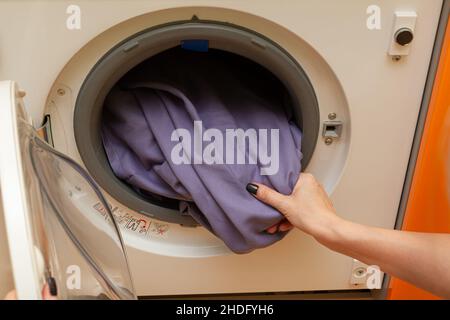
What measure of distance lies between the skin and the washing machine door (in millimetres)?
247

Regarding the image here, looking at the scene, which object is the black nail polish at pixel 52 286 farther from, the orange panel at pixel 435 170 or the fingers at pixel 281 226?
the orange panel at pixel 435 170

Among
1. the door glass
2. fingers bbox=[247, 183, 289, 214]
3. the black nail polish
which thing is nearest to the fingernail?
fingers bbox=[247, 183, 289, 214]

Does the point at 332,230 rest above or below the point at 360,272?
above

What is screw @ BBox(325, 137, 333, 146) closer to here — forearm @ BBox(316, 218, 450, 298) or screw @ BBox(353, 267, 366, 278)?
forearm @ BBox(316, 218, 450, 298)

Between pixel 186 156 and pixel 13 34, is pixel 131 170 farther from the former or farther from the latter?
pixel 13 34

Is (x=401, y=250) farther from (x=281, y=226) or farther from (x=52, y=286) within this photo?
(x=52, y=286)

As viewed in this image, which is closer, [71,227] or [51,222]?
[51,222]

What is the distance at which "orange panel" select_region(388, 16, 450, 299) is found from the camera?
72 cm

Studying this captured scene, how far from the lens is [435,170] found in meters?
0.78

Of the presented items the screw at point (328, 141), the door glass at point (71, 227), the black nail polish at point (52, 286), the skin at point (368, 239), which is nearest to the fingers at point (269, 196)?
the skin at point (368, 239)

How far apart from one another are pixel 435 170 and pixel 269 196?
0.26m

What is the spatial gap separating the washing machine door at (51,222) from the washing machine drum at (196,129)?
51 millimetres

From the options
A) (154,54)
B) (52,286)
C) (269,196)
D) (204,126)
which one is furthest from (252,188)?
(52,286)

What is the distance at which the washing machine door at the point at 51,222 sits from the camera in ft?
1.34
